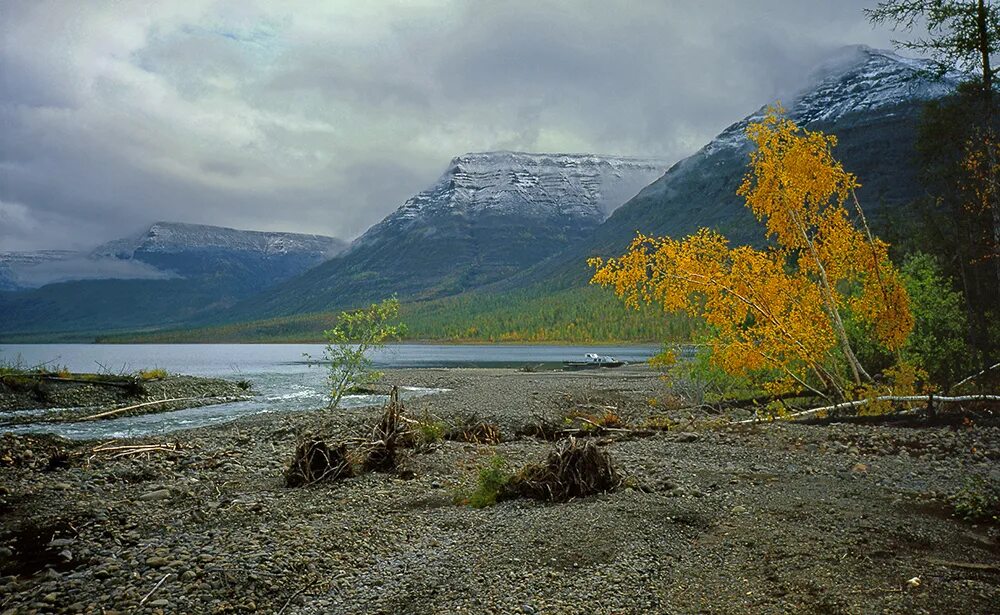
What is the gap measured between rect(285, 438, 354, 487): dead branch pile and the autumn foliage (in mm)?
9095

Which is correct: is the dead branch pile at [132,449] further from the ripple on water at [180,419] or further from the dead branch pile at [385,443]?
the dead branch pile at [385,443]

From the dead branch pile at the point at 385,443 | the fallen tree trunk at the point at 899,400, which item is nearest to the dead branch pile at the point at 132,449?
the dead branch pile at the point at 385,443

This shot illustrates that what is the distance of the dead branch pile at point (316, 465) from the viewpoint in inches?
559

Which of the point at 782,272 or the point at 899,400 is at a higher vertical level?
the point at 782,272

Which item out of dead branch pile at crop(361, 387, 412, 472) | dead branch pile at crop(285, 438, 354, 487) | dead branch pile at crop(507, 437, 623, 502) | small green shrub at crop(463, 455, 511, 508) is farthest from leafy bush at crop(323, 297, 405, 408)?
dead branch pile at crop(507, 437, 623, 502)

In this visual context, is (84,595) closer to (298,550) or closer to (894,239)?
(298,550)

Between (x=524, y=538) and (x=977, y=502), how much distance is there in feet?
22.8

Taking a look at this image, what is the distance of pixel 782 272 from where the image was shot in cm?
2016

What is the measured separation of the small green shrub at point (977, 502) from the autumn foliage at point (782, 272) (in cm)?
858

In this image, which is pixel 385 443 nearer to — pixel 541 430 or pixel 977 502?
pixel 541 430

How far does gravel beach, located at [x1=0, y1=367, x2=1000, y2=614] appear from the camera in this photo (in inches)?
286

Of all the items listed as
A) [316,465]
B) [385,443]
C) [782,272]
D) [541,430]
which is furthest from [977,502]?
[541,430]

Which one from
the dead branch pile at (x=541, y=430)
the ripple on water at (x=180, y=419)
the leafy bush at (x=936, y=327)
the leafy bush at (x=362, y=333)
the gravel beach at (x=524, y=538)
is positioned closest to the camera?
the gravel beach at (x=524, y=538)

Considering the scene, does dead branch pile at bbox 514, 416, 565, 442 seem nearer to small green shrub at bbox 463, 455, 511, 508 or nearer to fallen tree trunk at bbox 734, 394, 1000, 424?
fallen tree trunk at bbox 734, 394, 1000, 424
